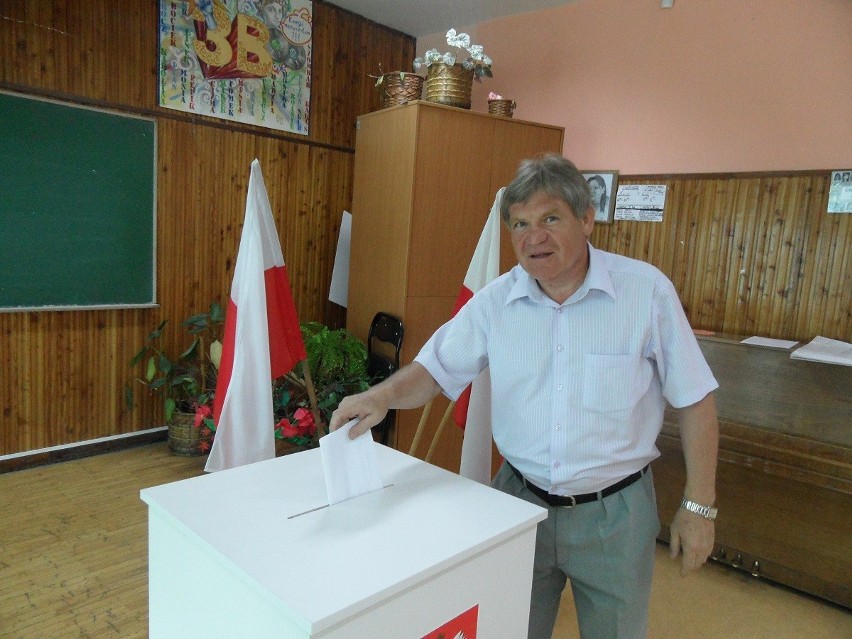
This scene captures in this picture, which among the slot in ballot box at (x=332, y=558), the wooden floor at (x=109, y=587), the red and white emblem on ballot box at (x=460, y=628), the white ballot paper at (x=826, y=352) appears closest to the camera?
the slot in ballot box at (x=332, y=558)

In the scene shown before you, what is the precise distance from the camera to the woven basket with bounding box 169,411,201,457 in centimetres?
354

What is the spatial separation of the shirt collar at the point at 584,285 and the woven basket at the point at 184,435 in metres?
2.69

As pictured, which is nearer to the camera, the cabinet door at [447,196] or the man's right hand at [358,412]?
the man's right hand at [358,412]

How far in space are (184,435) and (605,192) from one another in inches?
113

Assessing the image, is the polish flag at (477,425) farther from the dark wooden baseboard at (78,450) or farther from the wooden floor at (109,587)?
the dark wooden baseboard at (78,450)

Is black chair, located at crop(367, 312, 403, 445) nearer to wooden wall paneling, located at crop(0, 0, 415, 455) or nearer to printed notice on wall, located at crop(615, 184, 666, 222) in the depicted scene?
wooden wall paneling, located at crop(0, 0, 415, 455)

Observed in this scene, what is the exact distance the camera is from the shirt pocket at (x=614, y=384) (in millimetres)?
1306

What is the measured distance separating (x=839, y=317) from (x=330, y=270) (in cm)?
308

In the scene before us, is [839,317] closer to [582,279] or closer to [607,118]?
[607,118]

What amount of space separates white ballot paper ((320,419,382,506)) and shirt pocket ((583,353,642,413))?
488 millimetres

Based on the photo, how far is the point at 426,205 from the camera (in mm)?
3398

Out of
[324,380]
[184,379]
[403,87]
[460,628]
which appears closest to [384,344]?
[324,380]

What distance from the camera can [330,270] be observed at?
4.42 metres

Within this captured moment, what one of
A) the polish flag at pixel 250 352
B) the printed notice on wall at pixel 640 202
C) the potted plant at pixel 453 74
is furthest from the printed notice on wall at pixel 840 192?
the polish flag at pixel 250 352
